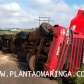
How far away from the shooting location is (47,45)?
1401 centimetres

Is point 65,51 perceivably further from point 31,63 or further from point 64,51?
point 31,63

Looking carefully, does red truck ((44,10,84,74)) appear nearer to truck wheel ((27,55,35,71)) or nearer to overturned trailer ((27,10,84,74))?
overturned trailer ((27,10,84,74))

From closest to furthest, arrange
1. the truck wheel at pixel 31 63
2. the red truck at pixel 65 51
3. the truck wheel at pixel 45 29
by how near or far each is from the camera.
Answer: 1. the red truck at pixel 65 51
2. the truck wheel at pixel 45 29
3. the truck wheel at pixel 31 63

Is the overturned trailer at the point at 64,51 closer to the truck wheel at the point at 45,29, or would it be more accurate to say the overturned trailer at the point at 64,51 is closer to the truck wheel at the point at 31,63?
the truck wheel at the point at 45,29

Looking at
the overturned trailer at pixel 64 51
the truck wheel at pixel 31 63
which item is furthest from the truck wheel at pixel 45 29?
the truck wheel at pixel 31 63

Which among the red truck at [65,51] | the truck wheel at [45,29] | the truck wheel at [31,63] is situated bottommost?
the truck wheel at [31,63]

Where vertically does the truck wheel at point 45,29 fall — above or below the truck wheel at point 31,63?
above

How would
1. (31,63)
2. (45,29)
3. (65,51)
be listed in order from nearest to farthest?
1. (65,51)
2. (45,29)
3. (31,63)

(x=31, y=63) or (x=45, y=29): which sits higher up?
(x=45, y=29)

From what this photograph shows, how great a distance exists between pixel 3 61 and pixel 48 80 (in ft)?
16.4

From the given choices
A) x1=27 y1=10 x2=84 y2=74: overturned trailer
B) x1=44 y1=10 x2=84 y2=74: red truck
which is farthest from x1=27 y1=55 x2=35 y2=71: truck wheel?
x1=44 y1=10 x2=84 y2=74: red truck

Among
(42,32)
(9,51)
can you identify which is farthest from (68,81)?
(9,51)

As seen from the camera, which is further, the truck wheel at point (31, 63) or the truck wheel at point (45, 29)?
the truck wheel at point (31, 63)

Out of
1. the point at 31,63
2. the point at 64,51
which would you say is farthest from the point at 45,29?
the point at 31,63
